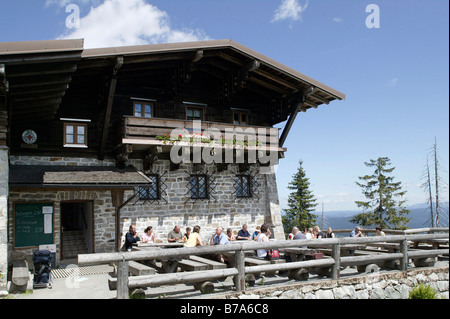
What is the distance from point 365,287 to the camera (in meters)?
9.78

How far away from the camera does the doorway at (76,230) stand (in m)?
15.2

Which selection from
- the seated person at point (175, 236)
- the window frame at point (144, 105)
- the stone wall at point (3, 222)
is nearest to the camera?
the stone wall at point (3, 222)

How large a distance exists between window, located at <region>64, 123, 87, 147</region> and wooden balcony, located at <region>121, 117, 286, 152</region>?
1.75m

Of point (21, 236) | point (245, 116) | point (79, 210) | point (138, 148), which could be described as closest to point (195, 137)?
point (138, 148)

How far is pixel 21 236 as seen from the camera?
42.9 feet

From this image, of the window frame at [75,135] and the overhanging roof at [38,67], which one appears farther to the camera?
the window frame at [75,135]

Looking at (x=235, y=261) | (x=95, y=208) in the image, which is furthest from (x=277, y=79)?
(x=235, y=261)

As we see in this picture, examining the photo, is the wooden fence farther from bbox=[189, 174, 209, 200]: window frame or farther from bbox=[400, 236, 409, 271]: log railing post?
bbox=[189, 174, 209, 200]: window frame

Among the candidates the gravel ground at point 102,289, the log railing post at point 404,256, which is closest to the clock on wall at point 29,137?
the gravel ground at point 102,289

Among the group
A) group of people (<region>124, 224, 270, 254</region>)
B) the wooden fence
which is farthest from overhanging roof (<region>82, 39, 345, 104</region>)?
the wooden fence

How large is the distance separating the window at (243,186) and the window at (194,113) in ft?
9.67

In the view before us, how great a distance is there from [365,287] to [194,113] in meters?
9.40

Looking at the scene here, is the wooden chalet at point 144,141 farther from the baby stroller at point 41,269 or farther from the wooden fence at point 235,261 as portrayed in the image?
the wooden fence at point 235,261
